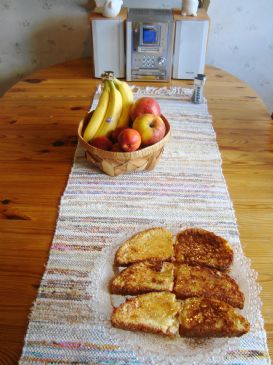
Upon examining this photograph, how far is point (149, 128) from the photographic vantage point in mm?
894

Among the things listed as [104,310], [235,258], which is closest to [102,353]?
[104,310]

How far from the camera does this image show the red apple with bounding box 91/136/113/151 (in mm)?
897

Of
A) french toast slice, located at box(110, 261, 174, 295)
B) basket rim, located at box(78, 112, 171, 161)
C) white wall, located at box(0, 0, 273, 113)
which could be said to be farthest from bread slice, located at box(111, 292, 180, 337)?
white wall, located at box(0, 0, 273, 113)

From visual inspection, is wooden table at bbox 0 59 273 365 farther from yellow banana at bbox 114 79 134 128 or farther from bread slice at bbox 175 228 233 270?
yellow banana at bbox 114 79 134 128

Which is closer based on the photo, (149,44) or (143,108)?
(143,108)

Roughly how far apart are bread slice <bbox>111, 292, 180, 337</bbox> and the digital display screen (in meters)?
1.07

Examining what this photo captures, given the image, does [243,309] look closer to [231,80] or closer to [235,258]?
[235,258]

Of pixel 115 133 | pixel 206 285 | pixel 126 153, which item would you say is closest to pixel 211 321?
pixel 206 285

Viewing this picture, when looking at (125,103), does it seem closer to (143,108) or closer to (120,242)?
(143,108)

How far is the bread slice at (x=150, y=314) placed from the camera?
0.56 meters

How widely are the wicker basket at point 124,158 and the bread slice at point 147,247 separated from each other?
213 millimetres

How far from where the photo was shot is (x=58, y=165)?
0.97m

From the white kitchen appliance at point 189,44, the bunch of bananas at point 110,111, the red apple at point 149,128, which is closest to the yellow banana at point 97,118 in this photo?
the bunch of bananas at point 110,111

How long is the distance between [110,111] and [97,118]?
0.04m
